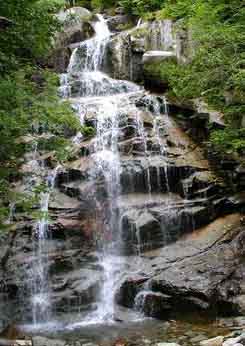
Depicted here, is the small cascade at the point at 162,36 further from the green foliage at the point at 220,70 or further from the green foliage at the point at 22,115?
the green foliage at the point at 22,115

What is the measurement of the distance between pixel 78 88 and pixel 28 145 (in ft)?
34.7

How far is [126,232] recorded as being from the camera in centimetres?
1388

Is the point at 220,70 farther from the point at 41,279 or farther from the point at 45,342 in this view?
the point at 45,342

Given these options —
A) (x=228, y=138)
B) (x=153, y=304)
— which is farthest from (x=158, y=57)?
(x=153, y=304)

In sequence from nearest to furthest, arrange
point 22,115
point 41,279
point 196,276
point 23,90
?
point 22,115 → point 23,90 → point 196,276 → point 41,279

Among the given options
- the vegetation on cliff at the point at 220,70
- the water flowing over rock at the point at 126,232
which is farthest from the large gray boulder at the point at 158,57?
the vegetation on cliff at the point at 220,70

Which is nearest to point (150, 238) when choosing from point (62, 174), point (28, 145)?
point (62, 174)

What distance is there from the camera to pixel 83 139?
1648 cm

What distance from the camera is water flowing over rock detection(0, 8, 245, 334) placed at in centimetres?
1216

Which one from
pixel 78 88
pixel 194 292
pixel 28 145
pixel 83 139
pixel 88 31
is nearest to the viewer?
pixel 28 145

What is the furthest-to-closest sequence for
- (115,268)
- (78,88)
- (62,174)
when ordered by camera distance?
(78,88) < (62,174) < (115,268)

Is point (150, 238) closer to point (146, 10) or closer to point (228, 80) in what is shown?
point (228, 80)

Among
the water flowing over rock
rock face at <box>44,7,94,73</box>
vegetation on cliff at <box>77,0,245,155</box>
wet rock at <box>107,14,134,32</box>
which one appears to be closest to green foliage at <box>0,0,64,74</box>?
the water flowing over rock

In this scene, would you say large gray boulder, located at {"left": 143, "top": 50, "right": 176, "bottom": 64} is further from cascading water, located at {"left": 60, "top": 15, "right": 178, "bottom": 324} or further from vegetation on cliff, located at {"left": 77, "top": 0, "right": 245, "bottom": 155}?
vegetation on cliff, located at {"left": 77, "top": 0, "right": 245, "bottom": 155}
